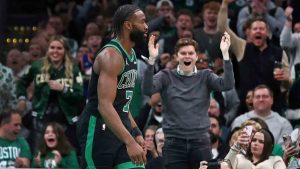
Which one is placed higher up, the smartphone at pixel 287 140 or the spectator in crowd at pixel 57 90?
the spectator in crowd at pixel 57 90

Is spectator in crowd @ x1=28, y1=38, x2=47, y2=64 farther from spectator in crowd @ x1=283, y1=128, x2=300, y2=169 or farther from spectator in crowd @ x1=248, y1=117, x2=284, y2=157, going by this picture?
spectator in crowd @ x1=283, y1=128, x2=300, y2=169

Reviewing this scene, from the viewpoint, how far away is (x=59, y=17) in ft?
60.3

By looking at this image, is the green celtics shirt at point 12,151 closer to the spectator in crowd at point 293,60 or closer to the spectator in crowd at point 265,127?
the spectator in crowd at point 265,127

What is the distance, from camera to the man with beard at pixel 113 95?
10125mm

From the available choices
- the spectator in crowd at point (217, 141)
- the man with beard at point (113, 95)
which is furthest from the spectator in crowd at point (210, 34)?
the man with beard at point (113, 95)

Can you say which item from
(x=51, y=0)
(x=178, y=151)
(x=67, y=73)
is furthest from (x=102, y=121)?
(x=51, y=0)

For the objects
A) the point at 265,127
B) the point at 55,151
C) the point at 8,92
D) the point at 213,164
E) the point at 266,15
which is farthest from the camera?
the point at 266,15

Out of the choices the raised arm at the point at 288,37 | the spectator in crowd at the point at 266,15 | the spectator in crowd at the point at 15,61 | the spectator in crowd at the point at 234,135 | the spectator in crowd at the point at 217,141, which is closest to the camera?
the spectator in crowd at the point at 234,135

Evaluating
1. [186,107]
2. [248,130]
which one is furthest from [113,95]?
[248,130]

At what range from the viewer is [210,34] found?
15.6 meters

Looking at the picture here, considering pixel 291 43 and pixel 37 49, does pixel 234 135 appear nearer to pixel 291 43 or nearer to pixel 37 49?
pixel 291 43

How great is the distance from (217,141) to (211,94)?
3.08ft

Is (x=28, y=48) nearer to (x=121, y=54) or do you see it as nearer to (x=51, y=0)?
(x=51, y=0)

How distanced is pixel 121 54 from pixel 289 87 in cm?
448
